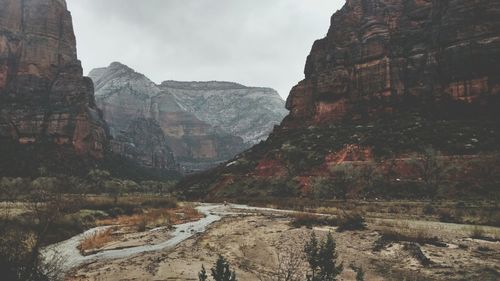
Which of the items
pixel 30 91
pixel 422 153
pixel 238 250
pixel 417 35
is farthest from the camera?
pixel 30 91

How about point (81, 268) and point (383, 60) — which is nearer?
point (81, 268)

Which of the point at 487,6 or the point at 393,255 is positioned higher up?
the point at 487,6

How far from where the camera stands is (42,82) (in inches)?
6895

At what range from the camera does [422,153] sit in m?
80.2

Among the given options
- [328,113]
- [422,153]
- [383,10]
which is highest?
[383,10]

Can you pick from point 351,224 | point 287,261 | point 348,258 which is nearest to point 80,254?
point 287,261

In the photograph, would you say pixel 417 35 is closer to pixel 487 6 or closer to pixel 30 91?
pixel 487 6

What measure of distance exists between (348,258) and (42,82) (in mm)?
178228

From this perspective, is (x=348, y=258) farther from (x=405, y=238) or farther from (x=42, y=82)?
(x=42, y=82)

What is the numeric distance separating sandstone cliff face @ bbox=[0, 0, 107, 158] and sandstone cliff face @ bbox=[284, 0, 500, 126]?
83.0m

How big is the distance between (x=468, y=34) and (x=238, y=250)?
318 feet

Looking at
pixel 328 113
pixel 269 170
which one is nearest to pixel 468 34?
pixel 328 113

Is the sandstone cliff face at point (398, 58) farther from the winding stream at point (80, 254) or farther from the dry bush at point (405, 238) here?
the winding stream at point (80, 254)

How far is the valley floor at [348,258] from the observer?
682 inches
